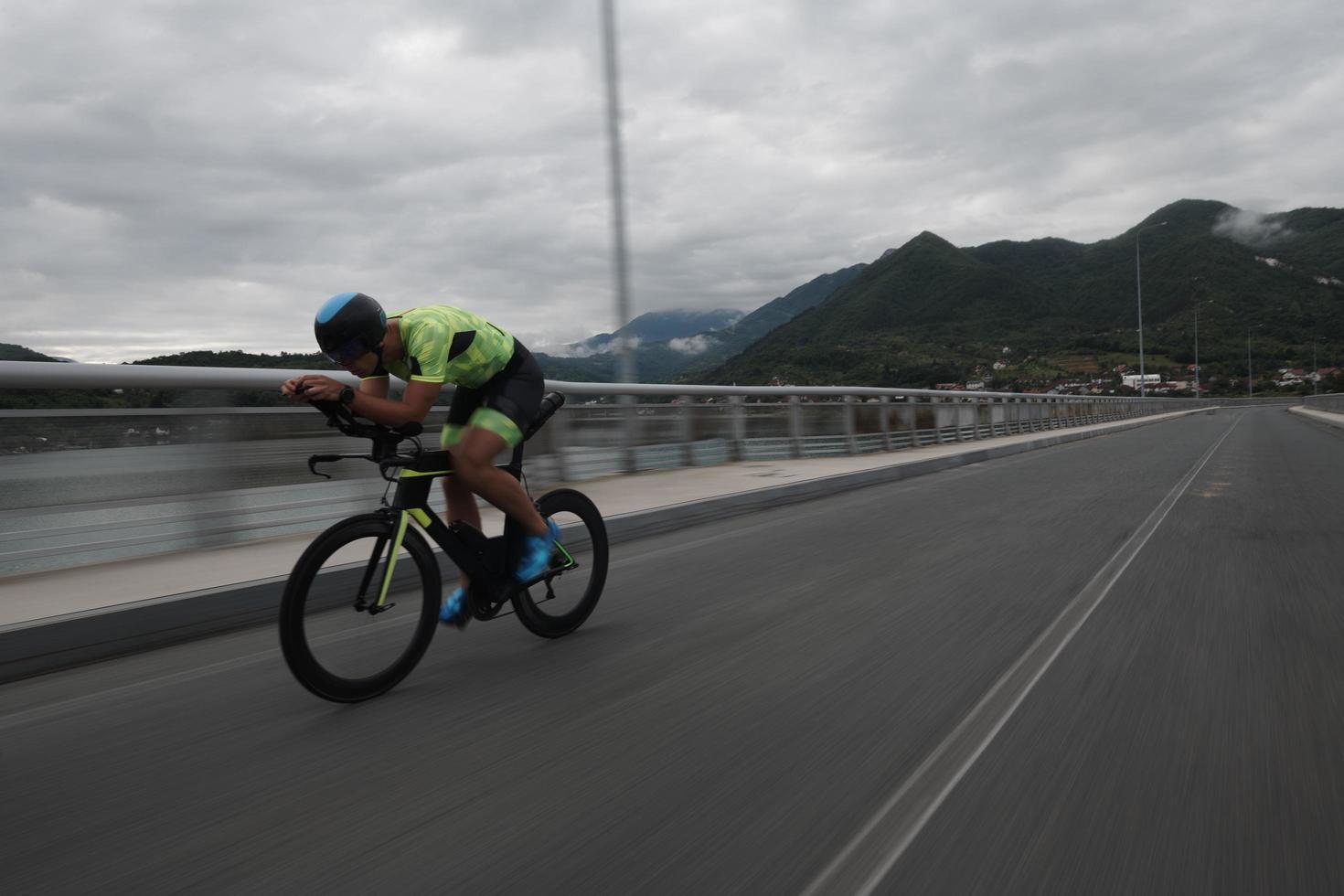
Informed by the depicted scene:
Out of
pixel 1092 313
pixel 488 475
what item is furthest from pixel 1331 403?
pixel 1092 313

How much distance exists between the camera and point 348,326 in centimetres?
358

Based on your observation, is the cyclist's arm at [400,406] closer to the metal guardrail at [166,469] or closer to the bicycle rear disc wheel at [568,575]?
the bicycle rear disc wheel at [568,575]

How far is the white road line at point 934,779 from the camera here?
223 centimetres

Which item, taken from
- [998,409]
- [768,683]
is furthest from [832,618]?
[998,409]

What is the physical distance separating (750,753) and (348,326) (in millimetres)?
2166

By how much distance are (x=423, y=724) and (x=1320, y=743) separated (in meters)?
3.03

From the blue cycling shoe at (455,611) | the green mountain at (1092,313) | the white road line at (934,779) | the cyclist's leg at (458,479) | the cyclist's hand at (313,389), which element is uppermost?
the green mountain at (1092,313)

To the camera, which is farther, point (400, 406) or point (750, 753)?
point (400, 406)

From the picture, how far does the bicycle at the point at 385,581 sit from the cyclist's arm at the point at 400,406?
90 mm

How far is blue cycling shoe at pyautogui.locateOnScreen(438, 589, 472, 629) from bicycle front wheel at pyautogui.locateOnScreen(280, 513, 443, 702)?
0.12 m

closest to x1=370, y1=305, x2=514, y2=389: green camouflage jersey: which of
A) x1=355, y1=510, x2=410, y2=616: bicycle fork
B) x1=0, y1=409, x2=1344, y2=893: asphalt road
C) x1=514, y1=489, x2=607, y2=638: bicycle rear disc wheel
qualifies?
x1=355, y1=510, x2=410, y2=616: bicycle fork

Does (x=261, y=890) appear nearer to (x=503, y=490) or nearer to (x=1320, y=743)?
(x=503, y=490)

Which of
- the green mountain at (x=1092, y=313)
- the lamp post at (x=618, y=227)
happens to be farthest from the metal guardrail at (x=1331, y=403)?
the lamp post at (x=618, y=227)

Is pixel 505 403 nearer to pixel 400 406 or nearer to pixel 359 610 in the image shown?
pixel 400 406
